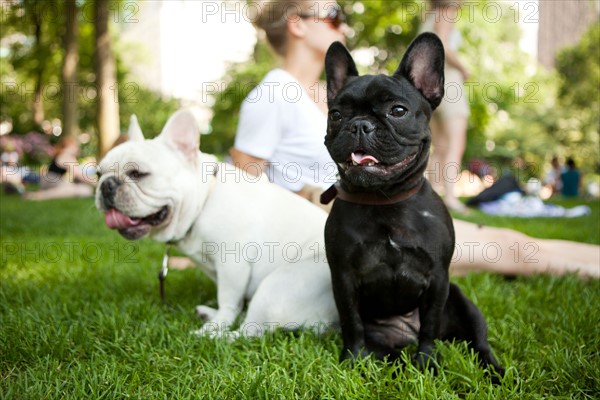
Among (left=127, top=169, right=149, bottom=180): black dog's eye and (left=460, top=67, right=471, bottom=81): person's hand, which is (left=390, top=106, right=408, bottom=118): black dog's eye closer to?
(left=127, top=169, right=149, bottom=180): black dog's eye

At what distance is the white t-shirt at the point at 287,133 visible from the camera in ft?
10.8

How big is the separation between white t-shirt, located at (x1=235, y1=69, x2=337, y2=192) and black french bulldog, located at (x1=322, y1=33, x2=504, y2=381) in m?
1.34

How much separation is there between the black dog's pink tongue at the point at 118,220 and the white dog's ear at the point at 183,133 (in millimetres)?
377

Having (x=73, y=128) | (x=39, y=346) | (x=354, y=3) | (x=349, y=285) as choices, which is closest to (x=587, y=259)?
(x=349, y=285)

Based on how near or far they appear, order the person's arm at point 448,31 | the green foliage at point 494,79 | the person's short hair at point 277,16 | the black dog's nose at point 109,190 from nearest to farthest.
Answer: the black dog's nose at point 109,190 → the person's short hair at point 277,16 → the person's arm at point 448,31 → the green foliage at point 494,79

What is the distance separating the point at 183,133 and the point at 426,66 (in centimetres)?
112

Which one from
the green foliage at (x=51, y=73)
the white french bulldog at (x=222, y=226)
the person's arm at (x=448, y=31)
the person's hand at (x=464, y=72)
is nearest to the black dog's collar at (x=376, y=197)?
the white french bulldog at (x=222, y=226)

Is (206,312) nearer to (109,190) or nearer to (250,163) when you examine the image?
(109,190)

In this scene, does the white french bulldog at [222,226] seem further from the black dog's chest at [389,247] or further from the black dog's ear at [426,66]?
the black dog's ear at [426,66]

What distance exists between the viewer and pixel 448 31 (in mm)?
6500

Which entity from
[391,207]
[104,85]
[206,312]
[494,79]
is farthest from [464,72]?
[494,79]

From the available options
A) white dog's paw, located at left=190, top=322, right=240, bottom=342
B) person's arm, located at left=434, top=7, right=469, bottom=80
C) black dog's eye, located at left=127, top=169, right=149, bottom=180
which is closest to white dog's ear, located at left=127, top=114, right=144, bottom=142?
black dog's eye, located at left=127, top=169, right=149, bottom=180

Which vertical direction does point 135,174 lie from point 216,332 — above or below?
above

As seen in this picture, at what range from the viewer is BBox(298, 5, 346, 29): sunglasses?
3.48m
